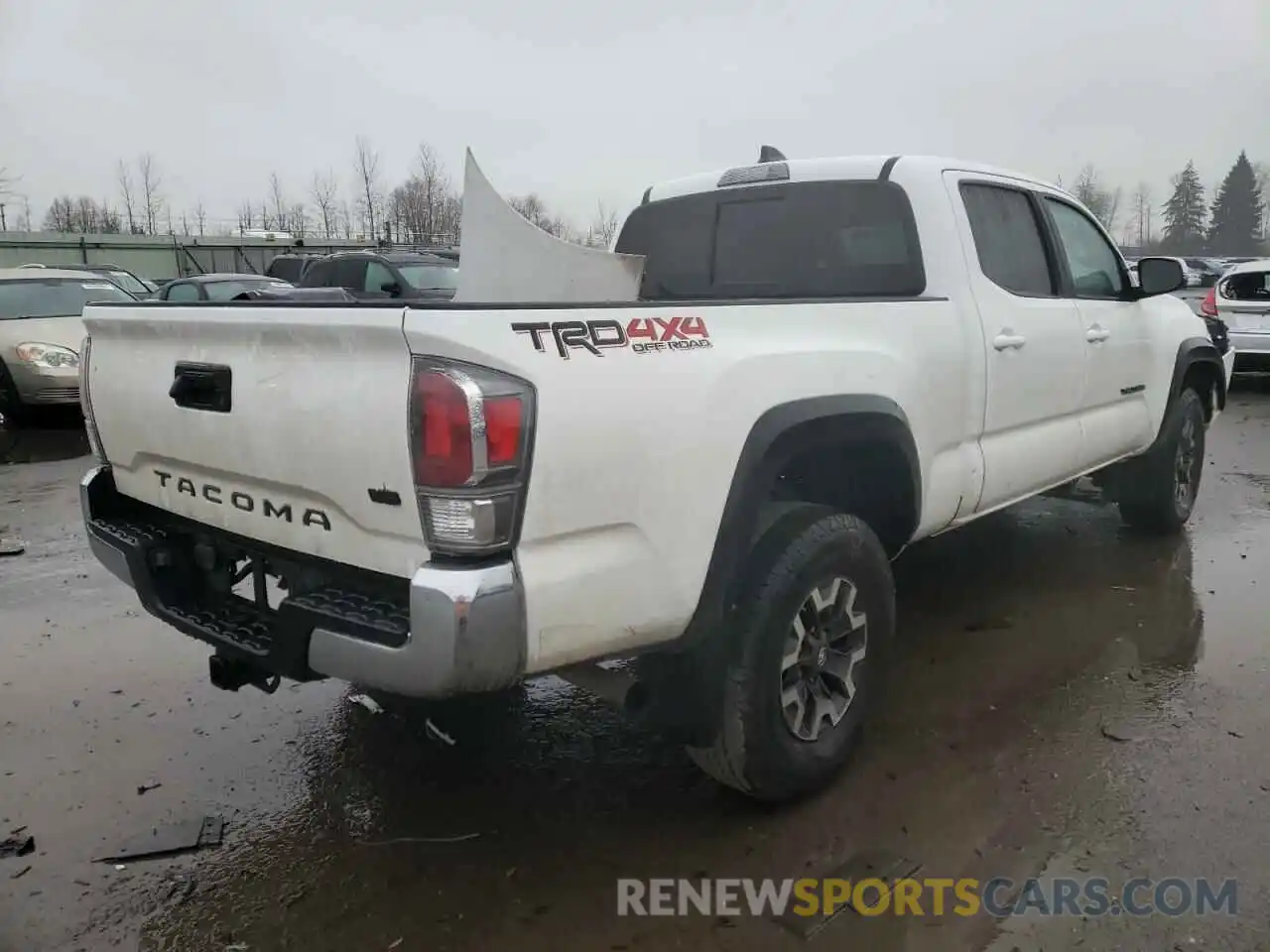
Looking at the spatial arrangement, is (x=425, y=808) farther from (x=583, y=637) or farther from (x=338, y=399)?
(x=338, y=399)

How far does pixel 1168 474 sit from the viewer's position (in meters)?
5.51

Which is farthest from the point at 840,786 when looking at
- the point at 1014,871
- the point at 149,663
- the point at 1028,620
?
the point at 149,663

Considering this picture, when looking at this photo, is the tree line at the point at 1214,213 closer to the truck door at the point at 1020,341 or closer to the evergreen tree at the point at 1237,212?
the evergreen tree at the point at 1237,212

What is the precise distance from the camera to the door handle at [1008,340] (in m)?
3.72

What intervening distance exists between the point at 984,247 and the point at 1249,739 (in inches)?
80.7

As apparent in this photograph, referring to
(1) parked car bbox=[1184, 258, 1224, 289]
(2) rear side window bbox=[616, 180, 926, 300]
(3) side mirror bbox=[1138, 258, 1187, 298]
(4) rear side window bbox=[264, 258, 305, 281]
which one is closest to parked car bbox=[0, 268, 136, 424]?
(2) rear side window bbox=[616, 180, 926, 300]

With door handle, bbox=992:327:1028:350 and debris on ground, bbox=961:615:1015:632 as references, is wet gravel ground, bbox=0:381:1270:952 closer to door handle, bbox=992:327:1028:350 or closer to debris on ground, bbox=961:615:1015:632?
debris on ground, bbox=961:615:1015:632

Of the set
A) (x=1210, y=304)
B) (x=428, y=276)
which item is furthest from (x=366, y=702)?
(x=1210, y=304)

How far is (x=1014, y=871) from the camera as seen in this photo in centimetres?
267

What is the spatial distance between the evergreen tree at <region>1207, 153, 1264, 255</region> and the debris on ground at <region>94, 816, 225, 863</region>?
91815 millimetres

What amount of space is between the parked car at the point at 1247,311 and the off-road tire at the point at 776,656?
11.1m

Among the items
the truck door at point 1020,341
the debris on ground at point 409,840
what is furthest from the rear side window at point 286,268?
the debris on ground at point 409,840

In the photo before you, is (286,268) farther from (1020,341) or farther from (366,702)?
(1020,341)

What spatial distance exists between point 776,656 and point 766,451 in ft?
1.92
